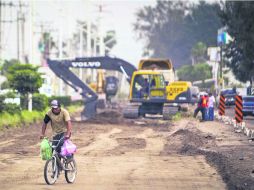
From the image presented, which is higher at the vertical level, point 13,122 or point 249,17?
point 249,17

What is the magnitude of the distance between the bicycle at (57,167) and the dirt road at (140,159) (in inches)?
8.0

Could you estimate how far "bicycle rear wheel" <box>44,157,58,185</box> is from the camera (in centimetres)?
1867

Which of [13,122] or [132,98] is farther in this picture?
[132,98]

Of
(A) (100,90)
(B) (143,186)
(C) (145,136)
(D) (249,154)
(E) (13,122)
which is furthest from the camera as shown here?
(A) (100,90)

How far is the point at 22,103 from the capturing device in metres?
55.5

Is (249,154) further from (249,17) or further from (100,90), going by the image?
(100,90)

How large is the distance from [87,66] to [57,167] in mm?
33120

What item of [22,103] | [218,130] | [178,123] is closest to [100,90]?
[22,103]

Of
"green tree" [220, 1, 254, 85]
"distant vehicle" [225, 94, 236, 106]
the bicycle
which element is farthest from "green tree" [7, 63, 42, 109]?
the bicycle

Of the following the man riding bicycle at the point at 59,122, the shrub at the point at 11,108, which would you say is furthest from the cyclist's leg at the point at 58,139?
the shrub at the point at 11,108

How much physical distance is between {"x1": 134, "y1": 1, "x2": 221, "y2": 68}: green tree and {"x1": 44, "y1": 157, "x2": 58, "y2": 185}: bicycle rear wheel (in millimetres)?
128129

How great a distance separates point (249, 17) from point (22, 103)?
15245mm

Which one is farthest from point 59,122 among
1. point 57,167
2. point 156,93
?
point 156,93

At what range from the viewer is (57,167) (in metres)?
19.1
